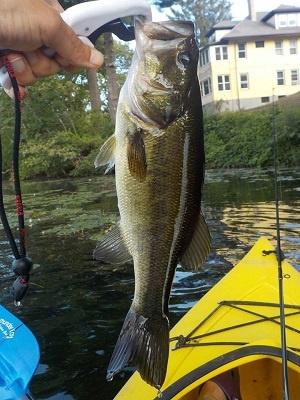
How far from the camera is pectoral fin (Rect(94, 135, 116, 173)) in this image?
1.66 metres

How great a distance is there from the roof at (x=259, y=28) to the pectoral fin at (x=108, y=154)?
36553 mm

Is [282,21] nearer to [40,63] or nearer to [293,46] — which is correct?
[293,46]

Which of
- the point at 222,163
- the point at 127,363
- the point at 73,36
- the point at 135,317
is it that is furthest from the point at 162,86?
the point at 222,163

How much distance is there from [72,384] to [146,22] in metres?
3.30

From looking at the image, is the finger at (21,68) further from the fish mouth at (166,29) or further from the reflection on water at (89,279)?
the reflection on water at (89,279)

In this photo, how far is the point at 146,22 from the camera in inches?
63.1

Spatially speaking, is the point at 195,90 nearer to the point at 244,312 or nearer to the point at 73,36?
the point at 73,36

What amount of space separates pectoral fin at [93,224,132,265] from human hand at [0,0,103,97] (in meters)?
0.69

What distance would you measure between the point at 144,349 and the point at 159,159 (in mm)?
706

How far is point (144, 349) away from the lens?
172cm

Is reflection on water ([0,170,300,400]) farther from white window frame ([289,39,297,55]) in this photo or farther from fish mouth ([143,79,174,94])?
white window frame ([289,39,297,55])

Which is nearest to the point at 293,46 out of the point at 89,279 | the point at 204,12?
the point at 204,12

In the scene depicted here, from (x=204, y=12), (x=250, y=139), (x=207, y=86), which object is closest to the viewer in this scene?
(x=250, y=139)

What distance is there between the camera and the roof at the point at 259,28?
119 feet
